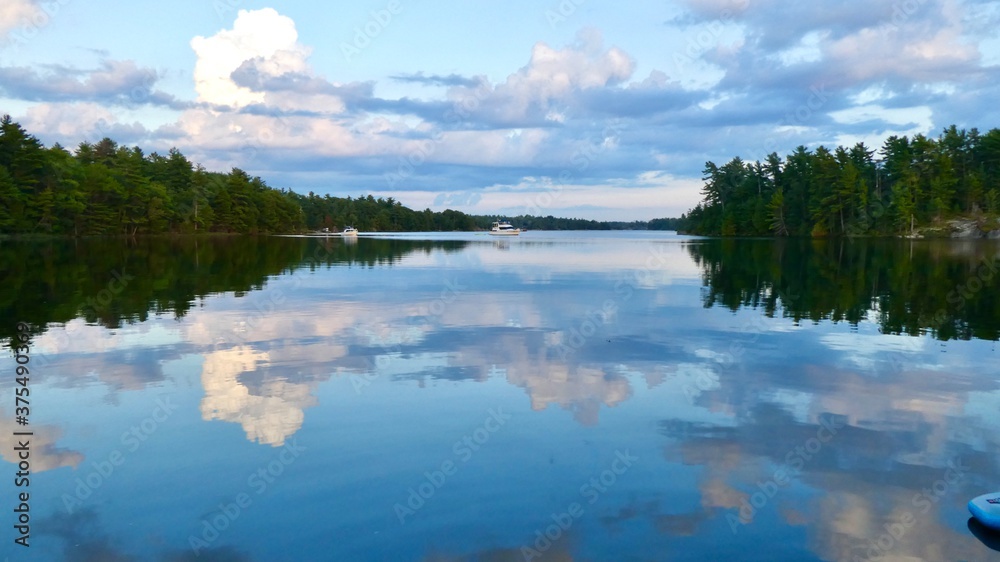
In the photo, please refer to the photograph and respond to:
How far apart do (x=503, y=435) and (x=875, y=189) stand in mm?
146222

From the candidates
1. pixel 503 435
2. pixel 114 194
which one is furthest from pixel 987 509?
pixel 114 194

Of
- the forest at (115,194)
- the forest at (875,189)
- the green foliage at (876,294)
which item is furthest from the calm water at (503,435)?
the forest at (875,189)

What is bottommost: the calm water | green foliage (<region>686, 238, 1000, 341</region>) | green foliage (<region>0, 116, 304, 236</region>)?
the calm water

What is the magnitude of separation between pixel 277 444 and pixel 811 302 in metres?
25.9

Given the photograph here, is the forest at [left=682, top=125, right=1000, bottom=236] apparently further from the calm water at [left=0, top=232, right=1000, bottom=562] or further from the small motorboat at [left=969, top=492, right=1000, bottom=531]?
the small motorboat at [left=969, top=492, right=1000, bottom=531]

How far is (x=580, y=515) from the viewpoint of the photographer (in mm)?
8570

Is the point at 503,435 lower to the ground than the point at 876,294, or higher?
lower

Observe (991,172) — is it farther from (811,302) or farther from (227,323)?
(227,323)

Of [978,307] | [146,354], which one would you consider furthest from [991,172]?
[146,354]

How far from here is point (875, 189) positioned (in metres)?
135

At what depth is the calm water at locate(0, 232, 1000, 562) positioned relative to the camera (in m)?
8.06

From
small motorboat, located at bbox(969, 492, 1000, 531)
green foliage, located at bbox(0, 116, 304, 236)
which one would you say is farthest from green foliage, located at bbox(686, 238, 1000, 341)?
green foliage, located at bbox(0, 116, 304, 236)

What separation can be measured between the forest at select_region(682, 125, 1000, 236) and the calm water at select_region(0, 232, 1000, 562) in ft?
372

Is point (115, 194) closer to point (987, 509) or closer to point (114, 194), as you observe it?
point (114, 194)
